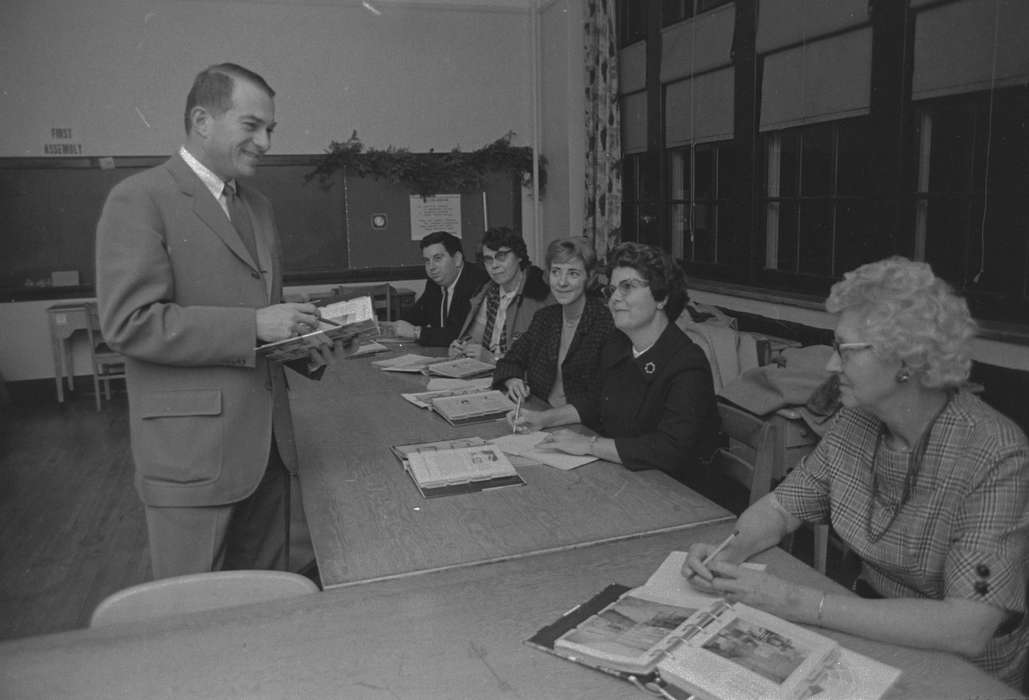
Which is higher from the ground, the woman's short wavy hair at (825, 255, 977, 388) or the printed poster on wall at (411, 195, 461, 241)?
the printed poster on wall at (411, 195, 461, 241)

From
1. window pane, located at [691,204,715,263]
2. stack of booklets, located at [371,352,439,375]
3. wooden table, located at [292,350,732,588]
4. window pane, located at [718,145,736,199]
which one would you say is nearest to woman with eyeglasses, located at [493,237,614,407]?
stack of booklets, located at [371,352,439,375]

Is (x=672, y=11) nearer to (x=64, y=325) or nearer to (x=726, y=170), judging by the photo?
(x=726, y=170)

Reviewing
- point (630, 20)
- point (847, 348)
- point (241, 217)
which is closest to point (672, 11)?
point (630, 20)

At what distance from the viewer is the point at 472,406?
9.55 ft

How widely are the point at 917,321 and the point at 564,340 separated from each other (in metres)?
1.87

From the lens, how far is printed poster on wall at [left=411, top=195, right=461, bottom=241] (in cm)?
770

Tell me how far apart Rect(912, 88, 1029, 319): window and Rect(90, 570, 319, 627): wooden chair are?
9.74 feet

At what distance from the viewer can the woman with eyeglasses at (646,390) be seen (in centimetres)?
228

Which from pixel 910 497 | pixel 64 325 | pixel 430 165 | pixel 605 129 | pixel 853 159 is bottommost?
pixel 64 325

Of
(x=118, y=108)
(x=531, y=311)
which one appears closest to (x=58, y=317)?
(x=118, y=108)

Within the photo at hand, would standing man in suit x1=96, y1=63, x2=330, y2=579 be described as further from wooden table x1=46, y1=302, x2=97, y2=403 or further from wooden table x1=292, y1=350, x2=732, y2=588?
wooden table x1=46, y1=302, x2=97, y2=403

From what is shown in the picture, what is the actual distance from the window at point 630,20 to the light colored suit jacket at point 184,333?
190 inches

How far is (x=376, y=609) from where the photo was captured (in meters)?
1.47

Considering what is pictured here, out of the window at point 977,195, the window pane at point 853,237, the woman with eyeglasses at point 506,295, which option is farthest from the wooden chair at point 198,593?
the window pane at point 853,237
